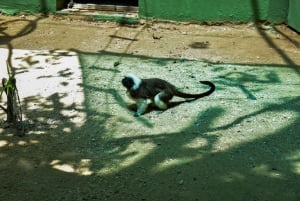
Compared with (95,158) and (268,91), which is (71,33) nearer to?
(268,91)

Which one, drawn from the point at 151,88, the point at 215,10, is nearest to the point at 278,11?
the point at 215,10

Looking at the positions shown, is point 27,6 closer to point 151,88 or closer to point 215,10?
point 215,10

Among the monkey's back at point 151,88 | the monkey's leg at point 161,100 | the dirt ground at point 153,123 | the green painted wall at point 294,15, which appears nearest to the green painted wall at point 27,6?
the dirt ground at point 153,123

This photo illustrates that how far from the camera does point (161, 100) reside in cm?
505

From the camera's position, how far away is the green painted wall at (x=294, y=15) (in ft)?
26.9

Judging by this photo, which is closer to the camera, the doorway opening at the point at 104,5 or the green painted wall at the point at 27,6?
the green painted wall at the point at 27,6

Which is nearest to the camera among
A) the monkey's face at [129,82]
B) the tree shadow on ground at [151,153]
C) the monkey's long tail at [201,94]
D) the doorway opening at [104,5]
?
the tree shadow on ground at [151,153]

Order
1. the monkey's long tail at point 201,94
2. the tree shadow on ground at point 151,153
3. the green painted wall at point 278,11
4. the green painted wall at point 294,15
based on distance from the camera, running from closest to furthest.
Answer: the tree shadow on ground at point 151,153 < the monkey's long tail at point 201,94 < the green painted wall at point 294,15 < the green painted wall at point 278,11

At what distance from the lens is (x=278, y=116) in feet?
16.4

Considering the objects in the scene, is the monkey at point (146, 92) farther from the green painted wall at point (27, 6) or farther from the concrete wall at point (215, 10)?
the green painted wall at point (27, 6)

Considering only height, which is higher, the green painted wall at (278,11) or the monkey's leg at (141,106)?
the green painted wall at (278,11)

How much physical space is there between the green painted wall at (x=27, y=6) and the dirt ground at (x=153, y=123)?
4.46 feet

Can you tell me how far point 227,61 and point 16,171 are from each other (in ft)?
12.3

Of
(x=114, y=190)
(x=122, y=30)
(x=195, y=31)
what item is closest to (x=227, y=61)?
(x=195, y=31)
